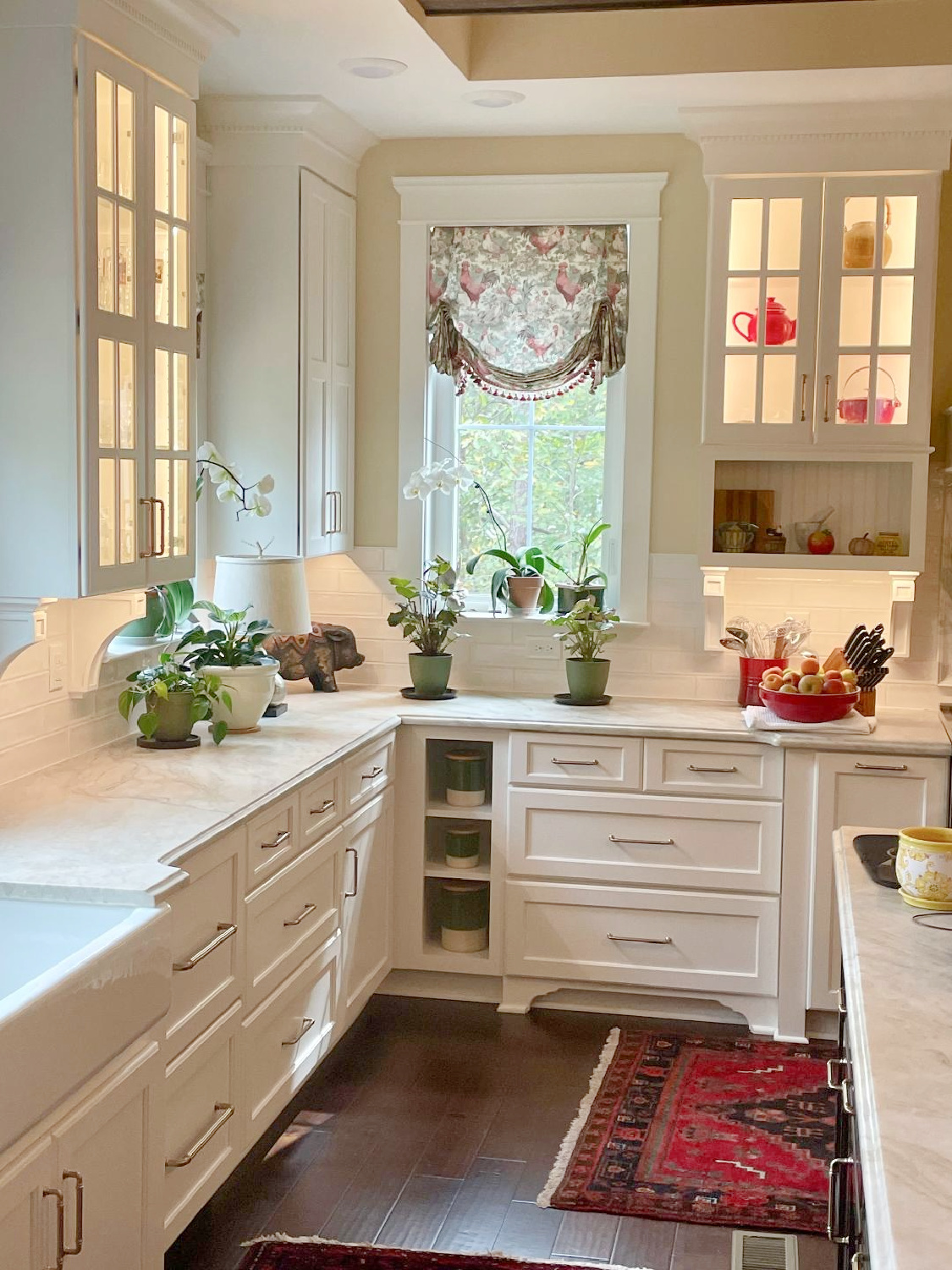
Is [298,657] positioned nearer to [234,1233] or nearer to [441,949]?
[441,949]

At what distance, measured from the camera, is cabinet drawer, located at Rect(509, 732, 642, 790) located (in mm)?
4211

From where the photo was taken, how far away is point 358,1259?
9.50 feet

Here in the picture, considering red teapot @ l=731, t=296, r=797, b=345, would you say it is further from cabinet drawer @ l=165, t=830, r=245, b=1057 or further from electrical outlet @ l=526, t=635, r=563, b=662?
cabinet drawer @ l=165, t=830, r=245, b=1057

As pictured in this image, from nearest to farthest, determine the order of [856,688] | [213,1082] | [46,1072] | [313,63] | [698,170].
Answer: [46,1072]
[213,1082]
[313,63]
[856,688]
[698,170]

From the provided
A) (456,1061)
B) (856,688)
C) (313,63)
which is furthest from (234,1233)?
(313,63)

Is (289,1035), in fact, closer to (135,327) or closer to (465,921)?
(465,921)

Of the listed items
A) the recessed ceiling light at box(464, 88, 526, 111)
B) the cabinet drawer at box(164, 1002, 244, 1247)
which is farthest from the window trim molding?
the cabinet drawer at box(164, 1002, 244, 1247)

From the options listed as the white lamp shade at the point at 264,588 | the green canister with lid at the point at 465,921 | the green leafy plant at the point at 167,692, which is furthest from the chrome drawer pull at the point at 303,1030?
the white lamp shade at the point at 264,588

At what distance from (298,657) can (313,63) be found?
5.99 feet

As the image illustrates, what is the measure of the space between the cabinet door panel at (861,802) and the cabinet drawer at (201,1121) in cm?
187

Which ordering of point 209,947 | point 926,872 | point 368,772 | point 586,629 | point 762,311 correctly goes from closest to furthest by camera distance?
point 926,872, point 209,947, point 368,772, point 762,311, point 586,629

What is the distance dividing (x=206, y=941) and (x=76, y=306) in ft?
4.29

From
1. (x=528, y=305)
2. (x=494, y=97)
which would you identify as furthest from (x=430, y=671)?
(x=494, y=97)

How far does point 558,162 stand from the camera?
4.65 meters
